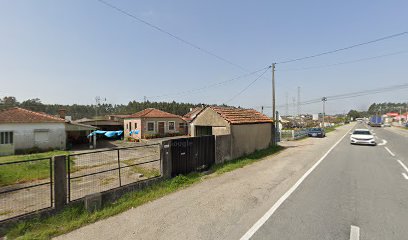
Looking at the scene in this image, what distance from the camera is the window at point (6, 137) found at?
1944 centimetres

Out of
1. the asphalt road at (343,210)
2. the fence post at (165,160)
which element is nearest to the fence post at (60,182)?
the fence post at (165,160)

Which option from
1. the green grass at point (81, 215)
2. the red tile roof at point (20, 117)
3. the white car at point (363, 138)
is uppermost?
the red tile roof at point (20, 117)

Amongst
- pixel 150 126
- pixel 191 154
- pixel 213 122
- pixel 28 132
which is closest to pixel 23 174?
pixel 191 154

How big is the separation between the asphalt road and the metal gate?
4323mm

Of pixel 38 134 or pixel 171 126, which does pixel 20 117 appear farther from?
pixel 171 126

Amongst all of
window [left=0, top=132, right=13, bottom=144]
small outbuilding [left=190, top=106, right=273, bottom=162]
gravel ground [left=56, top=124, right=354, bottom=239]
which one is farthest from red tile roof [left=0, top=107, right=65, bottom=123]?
gravel ground [left=56, top=124, right=354, bottom=239]

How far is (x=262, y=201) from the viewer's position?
6.06 meters

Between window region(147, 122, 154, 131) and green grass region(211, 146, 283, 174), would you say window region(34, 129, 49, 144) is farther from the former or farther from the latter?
green grass region(211, 146, 283, 174)

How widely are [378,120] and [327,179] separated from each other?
271 ft

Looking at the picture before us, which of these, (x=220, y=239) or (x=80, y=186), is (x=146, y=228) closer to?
(x=220, y=239)

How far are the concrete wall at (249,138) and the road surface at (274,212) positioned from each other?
14.5 feet

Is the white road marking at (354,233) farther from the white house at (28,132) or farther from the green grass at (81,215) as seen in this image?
the white house at (28,132)

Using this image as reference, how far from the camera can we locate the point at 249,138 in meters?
14.5

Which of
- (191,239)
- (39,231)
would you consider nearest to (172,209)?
(191,239)
